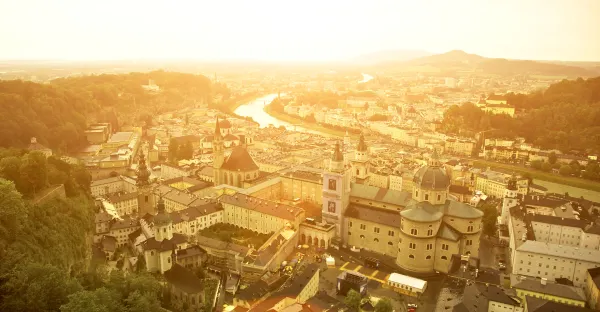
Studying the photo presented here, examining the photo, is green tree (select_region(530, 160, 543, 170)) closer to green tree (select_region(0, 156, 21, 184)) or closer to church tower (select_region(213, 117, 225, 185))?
church tower (select_region(213, 117, 225, 185))

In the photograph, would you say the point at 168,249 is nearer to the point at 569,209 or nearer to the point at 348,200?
the point at 348,200

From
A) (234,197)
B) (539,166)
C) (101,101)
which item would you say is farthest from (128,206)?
(101,101)

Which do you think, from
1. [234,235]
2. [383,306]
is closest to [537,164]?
[234,235]

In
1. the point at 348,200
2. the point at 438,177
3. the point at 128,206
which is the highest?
the point at 438,177

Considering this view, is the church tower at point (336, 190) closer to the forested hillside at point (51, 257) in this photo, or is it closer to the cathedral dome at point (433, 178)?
the cathedral dome at point (433, 178)

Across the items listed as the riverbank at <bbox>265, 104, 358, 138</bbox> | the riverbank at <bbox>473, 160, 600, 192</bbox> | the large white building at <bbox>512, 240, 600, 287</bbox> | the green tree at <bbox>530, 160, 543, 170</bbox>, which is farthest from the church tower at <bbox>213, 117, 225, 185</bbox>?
the riverbank at <bbox>265, 104, 358, 138</bbox>

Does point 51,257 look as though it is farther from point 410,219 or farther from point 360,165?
point 360,165

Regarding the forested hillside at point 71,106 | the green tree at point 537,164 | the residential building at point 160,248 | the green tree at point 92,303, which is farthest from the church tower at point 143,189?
the green tree at point 537,164

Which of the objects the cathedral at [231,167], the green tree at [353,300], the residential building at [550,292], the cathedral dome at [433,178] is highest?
the cathedral dome at [433,178]
